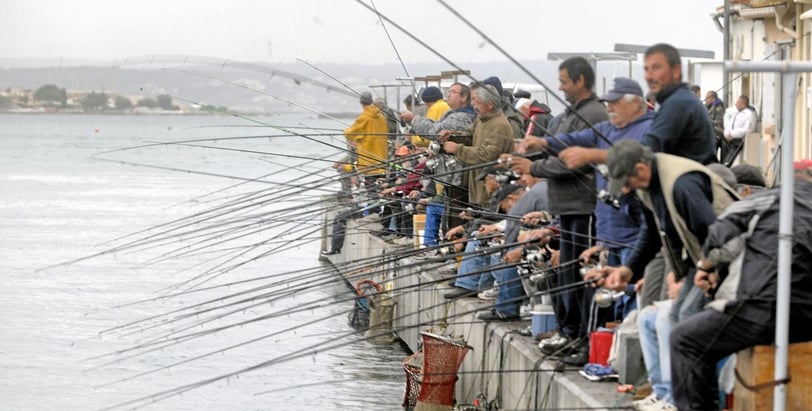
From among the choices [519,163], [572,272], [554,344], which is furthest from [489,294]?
[519,163]

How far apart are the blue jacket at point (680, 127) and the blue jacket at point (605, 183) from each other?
552mm

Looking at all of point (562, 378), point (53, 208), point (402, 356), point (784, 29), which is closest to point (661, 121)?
point (562, 378)

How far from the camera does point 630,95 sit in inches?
319

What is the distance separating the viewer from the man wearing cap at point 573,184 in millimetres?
8711

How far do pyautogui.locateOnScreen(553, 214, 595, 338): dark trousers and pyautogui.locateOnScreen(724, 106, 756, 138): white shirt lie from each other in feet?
35.6

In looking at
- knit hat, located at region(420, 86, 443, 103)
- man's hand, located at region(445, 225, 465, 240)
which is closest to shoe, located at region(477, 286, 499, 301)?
man's hand, located at region(445, 225, 465, 240)

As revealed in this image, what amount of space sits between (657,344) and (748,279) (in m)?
1.16

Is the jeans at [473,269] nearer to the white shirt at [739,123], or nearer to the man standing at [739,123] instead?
the man standing at [739,123]

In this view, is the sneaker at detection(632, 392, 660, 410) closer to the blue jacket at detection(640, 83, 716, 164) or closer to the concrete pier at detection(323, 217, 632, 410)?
the concrete pier at detection(323, 217, 632, 410)

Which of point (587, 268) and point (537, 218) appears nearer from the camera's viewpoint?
point (587, 268)

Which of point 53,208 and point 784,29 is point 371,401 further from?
point 53,208

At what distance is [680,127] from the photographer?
7352 millimetres

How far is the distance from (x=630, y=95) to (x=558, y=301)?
157 centimetres

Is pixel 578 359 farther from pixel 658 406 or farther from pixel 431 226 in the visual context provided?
pixel 431 226
